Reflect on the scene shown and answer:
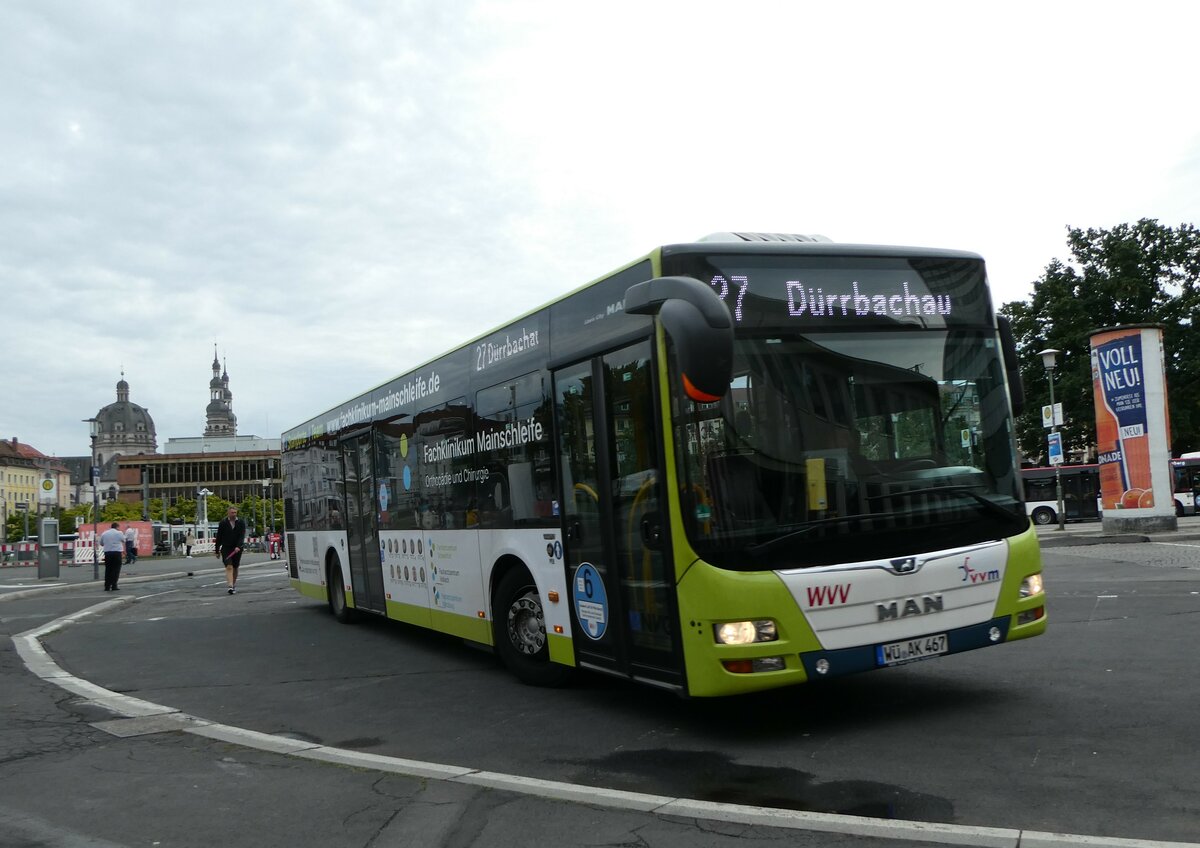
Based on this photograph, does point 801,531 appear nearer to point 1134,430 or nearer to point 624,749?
point 624,749

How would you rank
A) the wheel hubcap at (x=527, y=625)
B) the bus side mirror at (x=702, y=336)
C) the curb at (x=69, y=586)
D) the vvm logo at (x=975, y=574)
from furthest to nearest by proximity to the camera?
the curb at (x=69, y=586) → the wheel hubcap at (x=527, y=625) → the vvm logo at (x=975, y=574) → the bus side mirror at (x=702, y=336)

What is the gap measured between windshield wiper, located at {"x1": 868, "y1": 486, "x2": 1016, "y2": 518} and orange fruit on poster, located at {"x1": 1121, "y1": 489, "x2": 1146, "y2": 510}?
22.7 meters

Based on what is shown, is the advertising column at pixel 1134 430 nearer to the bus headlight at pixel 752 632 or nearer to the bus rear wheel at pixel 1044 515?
the bus rear wheel at pixel 1044 515

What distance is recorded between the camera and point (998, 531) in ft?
22.7

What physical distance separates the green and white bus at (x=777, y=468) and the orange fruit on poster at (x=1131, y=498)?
22.3 meters

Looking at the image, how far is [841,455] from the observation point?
646 centimetres

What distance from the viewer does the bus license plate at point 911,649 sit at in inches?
254

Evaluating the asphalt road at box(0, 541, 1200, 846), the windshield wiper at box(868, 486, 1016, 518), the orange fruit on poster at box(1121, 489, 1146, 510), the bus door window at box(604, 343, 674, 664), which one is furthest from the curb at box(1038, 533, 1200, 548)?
the bus door window at box(604, 343, 674, 664)

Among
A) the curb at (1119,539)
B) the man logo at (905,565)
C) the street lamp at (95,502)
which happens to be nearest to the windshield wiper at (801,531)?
the man logo at (905,565)

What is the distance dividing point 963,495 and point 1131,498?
914 inches

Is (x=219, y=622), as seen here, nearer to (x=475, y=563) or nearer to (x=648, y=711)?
(x=475, y=563)

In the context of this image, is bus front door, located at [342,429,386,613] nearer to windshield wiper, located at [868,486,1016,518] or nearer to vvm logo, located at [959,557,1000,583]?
windshield wiper, located at [868,486,1016,518]

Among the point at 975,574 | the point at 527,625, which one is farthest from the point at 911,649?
the point at 527,625

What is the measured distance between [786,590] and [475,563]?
13.7 ft
